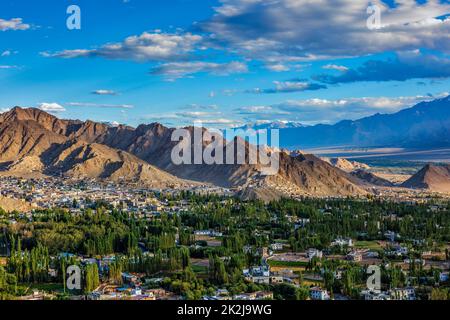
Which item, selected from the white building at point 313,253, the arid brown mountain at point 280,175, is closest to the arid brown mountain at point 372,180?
the arid brown mountain at point 280,175

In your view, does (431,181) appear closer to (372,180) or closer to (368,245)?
(372,180)

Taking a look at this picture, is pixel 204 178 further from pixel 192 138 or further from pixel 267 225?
pixel 267 225

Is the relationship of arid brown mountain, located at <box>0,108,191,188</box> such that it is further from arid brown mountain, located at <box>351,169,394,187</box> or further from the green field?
the green field

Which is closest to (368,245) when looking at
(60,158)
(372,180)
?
(372,180)

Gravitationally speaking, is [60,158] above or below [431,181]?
above
